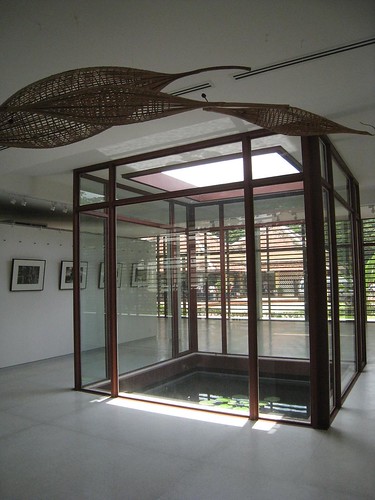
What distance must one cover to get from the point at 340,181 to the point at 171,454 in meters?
4.88

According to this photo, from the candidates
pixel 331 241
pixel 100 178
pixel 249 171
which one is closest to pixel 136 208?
pixel 100 178

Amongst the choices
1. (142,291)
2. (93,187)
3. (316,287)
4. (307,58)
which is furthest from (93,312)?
(307,58)

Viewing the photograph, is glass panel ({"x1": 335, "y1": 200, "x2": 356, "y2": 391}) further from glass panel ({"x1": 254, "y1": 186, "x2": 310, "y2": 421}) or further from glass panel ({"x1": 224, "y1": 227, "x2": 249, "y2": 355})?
glass panel ({"x1": 224, "y1": 227, "x2": 249, "y2": 355})

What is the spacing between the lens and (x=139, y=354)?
6438mm

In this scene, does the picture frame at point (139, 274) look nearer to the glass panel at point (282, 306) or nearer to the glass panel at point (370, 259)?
the glass panel at point (282, 306)

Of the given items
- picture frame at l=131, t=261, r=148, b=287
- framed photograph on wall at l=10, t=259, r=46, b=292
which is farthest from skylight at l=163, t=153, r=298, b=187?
framed photograph on wall at l=10, t=259, r=46, b=292

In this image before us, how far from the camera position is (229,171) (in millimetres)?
5426

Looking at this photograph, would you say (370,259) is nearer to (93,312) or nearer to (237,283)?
(237,283)

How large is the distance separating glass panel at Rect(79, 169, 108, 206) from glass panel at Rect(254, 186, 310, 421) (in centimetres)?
267

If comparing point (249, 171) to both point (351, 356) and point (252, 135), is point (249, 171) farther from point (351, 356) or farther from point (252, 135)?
point (351, 356)

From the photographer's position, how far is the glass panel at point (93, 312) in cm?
654

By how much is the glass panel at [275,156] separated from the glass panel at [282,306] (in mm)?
292

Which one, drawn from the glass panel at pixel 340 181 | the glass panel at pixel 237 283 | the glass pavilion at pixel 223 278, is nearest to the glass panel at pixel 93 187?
the glass pavilion at pixel 223 278

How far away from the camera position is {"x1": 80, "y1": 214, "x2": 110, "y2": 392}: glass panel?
6.54 m
